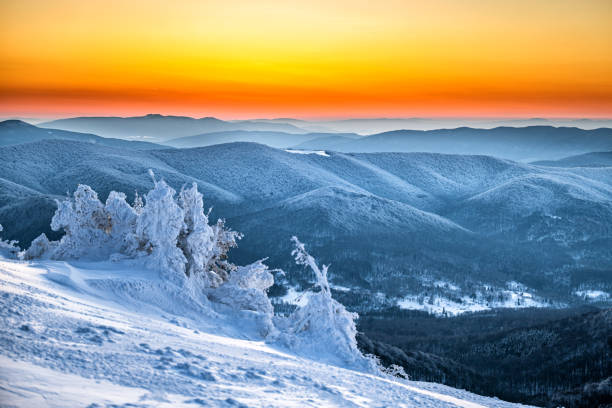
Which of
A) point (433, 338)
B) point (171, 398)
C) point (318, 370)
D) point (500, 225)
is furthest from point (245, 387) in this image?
point (500, 225)

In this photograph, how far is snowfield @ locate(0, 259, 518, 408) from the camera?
1020 centimetres

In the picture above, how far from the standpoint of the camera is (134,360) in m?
12.1

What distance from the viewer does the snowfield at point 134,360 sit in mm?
10195

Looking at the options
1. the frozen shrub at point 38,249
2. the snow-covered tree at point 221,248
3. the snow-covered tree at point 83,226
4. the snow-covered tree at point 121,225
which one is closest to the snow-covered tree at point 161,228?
the snow-covered tree at point 121,225

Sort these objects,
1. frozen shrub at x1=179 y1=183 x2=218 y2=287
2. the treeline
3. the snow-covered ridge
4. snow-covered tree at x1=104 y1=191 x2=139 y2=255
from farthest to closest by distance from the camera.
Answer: the treeline
snow-covered tree at x1=104 y1=191 x2=139 y2=255
frozen shrub at x1=179 y1=183 x2=218 y2=287
the snow-covered ridge

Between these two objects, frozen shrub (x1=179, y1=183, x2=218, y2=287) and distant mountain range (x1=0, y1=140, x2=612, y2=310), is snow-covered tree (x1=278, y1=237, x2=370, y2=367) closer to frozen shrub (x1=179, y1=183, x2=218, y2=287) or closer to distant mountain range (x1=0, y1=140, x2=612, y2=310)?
frozen shrub (x1=179, y1=183, x2=218, y2=287)

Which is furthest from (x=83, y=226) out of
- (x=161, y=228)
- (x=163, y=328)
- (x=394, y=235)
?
(x=394, y=235)

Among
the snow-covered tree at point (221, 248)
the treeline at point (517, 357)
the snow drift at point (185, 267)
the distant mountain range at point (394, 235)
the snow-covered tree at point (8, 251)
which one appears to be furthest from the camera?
the distant mountain range at point (394, 235)

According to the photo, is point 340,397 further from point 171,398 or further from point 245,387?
point 171,398

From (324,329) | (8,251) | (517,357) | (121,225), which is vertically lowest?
(517,357)

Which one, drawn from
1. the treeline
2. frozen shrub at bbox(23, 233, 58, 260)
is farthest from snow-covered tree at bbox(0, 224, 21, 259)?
the treeline

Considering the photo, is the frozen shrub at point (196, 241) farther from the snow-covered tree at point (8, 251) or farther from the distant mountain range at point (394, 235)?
the distant mountain range at point (394, 235)

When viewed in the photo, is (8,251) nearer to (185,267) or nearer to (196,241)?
(185,267)

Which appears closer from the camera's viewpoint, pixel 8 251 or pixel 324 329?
pixel 324 329
